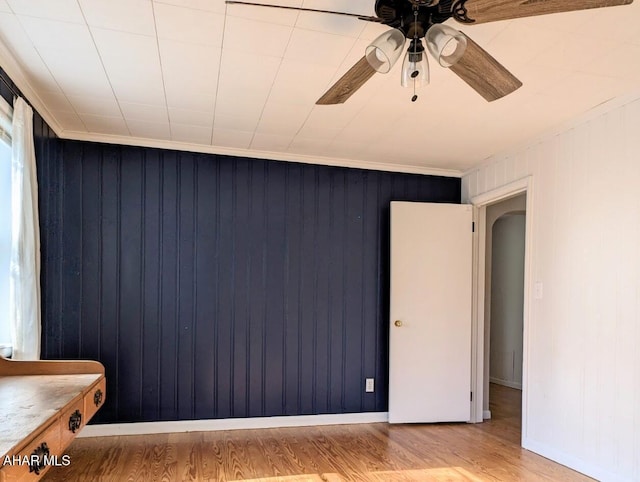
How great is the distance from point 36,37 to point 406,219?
3091mm

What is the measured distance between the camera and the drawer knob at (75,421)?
5.96 feet

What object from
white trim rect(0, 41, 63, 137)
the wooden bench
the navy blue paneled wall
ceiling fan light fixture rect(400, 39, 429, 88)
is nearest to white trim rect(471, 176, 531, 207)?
the navy blue paneled wall

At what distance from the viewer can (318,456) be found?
11.3 ft

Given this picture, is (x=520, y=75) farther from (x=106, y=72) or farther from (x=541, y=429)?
(x=541, y=429)

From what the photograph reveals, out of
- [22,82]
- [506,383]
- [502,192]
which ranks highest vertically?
[22,82]

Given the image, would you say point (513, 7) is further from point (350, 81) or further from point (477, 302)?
point (477, 302)

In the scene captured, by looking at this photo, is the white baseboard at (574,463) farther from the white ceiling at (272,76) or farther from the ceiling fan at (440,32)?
the ceiling fan at (440,32)

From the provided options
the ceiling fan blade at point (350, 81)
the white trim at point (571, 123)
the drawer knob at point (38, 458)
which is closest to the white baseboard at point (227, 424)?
the drawer knob at point (38, 458)

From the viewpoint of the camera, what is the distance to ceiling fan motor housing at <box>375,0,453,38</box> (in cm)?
163

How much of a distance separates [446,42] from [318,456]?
2.90 m

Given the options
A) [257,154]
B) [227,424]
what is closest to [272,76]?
[257,154]

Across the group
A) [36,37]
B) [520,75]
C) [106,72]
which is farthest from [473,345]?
[36,37]

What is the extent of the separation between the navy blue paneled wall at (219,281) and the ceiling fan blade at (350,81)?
201cm

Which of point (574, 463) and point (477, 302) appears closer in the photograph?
point (574, 463)
